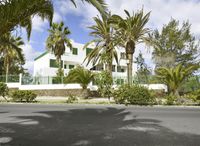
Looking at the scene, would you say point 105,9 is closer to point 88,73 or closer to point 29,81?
point 88,73

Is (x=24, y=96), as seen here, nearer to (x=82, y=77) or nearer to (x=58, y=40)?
(x=82, y=77)

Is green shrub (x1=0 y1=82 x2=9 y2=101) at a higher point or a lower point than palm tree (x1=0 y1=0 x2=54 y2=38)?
lower

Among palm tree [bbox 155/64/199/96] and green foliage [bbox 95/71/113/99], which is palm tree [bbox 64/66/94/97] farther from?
palm tree [bbox 155/64/199/96]

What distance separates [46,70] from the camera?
47938 millimetres

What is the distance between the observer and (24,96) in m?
24.2

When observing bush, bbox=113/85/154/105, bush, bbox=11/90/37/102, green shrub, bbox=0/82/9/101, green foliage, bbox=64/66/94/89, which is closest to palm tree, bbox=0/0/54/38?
bush, bbox=113/85/154/105

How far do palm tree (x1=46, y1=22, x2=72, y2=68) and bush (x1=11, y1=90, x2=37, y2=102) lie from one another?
→ 63.0 ft

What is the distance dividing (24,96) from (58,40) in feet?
65.4

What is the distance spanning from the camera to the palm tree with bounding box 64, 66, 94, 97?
2870 centimetres

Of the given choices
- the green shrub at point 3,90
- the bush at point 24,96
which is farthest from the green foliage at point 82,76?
the green shrub at point 3,90

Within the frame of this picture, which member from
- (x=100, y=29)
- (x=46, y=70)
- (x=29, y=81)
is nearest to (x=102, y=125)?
(x=100, y=29)

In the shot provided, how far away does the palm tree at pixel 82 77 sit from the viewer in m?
28.7

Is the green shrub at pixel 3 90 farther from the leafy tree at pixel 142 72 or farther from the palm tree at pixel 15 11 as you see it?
the palm tree at pixel 15 11

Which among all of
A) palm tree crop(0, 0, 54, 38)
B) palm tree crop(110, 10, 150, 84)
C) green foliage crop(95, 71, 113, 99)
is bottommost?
green foliage crop(95, 71, 113, 99)
